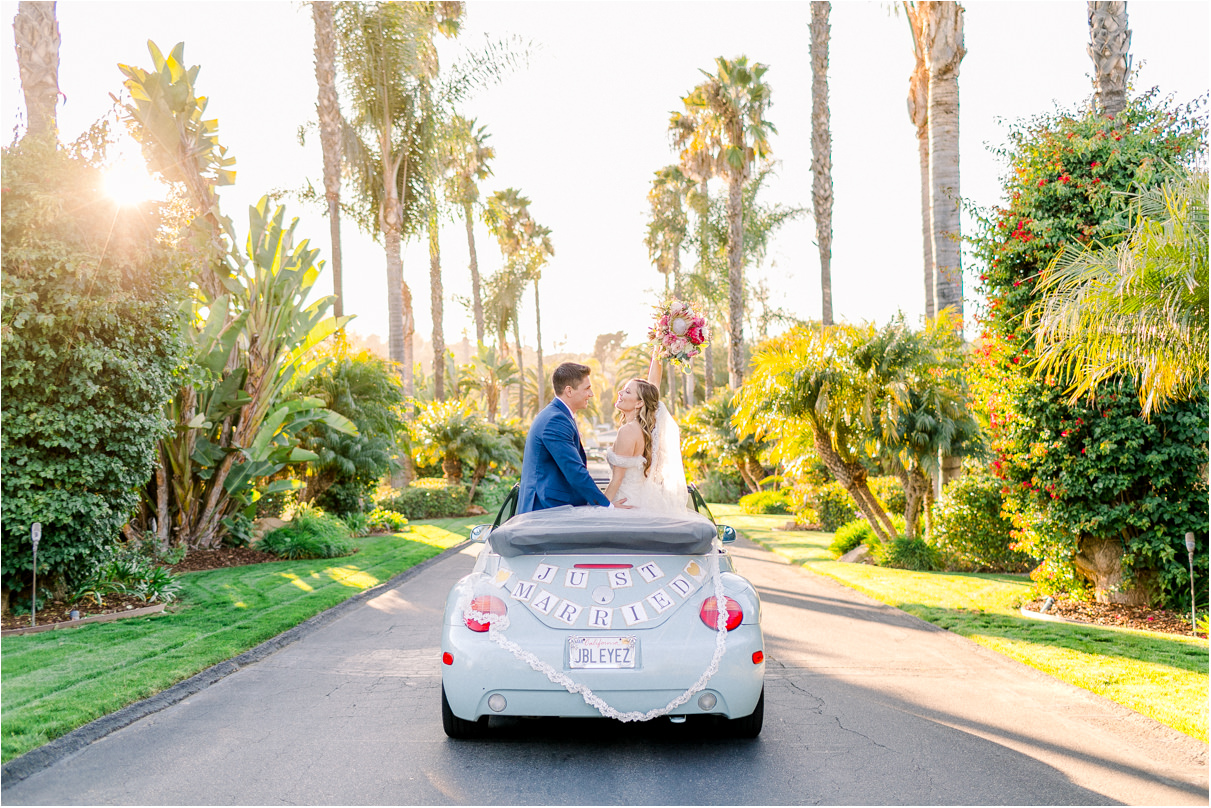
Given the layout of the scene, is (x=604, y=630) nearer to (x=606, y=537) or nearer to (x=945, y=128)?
(x=606, y=537)

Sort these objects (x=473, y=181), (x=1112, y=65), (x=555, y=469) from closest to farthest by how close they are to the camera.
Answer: (x=555, y=469) → (x=1112, y=65) → (x=473, y=181)

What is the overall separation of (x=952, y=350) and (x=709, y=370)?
3090 centimetres

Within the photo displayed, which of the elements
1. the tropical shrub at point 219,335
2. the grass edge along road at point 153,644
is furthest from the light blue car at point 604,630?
the tropical shrub at point 219,335

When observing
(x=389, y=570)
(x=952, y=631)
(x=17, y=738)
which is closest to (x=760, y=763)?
(x=17, y=738)

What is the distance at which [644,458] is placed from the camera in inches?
274

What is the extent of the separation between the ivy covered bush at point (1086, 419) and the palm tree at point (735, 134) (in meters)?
18.9

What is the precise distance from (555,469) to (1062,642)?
5563 mm

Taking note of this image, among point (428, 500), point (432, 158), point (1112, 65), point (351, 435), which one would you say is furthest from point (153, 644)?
point (432, 158)

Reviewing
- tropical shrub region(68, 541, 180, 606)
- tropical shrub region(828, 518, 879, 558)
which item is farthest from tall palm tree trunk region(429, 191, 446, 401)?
tropical shrub region(68, 541, 180, 606)

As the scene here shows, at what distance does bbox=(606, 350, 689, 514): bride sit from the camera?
22.2 feet

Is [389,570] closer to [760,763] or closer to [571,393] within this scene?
[571,393]

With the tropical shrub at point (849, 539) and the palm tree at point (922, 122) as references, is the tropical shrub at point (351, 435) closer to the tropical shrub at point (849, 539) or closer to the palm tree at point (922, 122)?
the tropical shrub at point (849, 539)

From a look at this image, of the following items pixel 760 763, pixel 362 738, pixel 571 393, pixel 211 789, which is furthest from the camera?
pixel 571 393

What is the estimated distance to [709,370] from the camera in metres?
45.1
